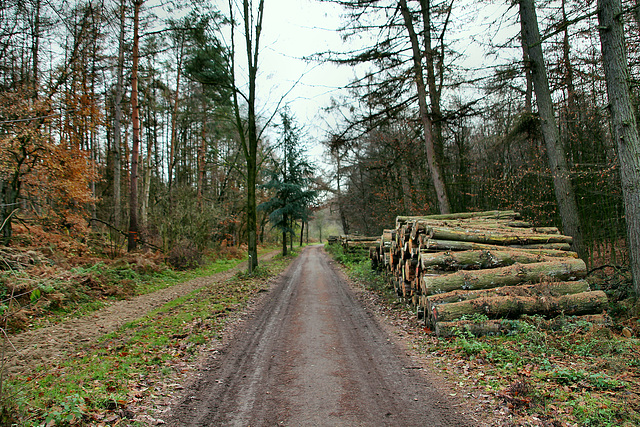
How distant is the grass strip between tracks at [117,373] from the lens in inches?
126

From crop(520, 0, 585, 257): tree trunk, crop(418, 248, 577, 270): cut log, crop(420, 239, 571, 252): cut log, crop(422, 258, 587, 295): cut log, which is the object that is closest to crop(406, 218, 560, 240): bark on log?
crop(420, 239, 571, 252): cut log

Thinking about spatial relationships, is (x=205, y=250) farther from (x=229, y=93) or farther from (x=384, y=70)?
(x=384, y=70)

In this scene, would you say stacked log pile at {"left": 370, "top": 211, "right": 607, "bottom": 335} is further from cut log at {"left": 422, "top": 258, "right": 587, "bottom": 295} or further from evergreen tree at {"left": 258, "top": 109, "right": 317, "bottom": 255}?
evergreen tree at {"left": 258, "top": 109, "right": 317, "bottom": 255}

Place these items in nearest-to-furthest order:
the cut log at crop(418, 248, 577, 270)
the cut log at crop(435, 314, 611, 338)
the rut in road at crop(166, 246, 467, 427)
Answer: the rut in road at crop(166, 246, 467, 427), the cut log at crop(435, 314, 611, 338), the cut log at crop(418, 248, 577, 270)

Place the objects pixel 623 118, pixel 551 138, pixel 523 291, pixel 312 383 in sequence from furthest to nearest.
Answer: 1. pixel 551 138
2. pixel 623 118
3. pixel 523 291
4. pixel 312 383

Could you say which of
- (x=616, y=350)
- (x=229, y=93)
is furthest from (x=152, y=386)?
(x=229, y=93)

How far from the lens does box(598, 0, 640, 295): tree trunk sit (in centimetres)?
610

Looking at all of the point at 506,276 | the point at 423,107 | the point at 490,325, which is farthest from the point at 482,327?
the point at 423,107

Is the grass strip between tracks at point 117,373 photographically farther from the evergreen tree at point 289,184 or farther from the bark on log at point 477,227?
the evergreen tree at point 289,184

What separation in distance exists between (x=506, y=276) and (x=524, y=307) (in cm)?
70

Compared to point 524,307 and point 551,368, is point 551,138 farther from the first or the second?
point 551,368

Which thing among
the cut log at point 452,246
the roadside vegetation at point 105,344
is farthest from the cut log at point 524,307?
the roadside vegetation at point 105,344

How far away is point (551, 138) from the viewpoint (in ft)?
27.7

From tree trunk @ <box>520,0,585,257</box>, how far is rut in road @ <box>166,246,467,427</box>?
595 cm
